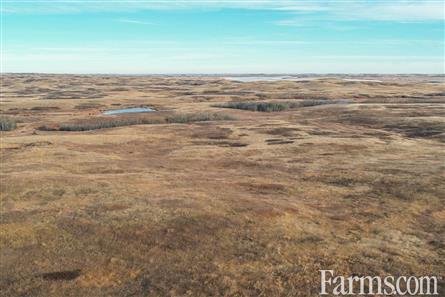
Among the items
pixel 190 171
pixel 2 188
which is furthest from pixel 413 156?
pixel 2 188

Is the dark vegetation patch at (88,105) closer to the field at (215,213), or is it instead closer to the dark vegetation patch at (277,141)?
the field at (215,213)

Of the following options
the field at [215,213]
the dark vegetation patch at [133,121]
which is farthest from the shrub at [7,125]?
the field at [215,213]

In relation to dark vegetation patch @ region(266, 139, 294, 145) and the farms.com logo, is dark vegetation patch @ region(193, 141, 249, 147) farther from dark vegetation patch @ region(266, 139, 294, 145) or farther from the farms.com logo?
the farms.com logo

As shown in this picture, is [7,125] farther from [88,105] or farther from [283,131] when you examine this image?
[283,131]

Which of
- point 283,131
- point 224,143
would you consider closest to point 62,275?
point 224,143

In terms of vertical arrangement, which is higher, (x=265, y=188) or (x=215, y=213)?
(x=215, y=213)

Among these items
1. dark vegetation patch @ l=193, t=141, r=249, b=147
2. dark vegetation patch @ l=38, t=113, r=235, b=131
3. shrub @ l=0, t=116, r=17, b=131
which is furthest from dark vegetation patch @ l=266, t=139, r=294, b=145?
shrub @ l=0, t=116, r=17, b=131
